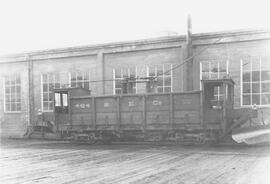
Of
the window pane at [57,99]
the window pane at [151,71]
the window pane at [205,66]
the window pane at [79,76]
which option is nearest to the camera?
the window pane at [57,99]

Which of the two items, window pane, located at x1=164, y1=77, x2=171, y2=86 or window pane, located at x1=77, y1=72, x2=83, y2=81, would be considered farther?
window pane, located at x1=77, y1=72, x2=83, y2=81

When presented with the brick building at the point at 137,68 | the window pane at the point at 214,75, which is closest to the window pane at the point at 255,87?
the brick building at the point at 137,68

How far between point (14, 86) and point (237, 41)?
14064 millimetres

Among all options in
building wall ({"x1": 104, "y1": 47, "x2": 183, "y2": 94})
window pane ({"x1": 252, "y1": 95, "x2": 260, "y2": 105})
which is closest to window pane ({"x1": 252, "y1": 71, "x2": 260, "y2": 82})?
window pane ({"x1": 252, "y1": 95, "x2": 260, "y2": 105})

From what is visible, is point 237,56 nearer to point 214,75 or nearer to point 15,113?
point 214,75

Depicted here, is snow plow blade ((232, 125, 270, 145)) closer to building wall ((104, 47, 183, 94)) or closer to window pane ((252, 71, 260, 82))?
window pane ((252, 71, 260, 82))

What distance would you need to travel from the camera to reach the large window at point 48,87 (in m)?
20.9

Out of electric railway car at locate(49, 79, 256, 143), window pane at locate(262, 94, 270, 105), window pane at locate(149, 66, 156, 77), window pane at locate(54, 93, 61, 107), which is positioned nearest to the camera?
electric railway car at locate(49, 79, 256, 143)

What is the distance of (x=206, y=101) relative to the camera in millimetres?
13305

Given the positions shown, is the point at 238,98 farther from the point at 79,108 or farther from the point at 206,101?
the point at 79,108

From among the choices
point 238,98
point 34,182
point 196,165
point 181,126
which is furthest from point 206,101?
point 34,182

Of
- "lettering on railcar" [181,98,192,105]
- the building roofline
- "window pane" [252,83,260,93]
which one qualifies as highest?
the building roofline

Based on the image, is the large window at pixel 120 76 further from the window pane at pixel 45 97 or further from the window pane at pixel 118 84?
the window pane at pixel 45 97

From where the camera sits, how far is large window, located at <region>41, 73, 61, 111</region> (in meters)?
20.9
